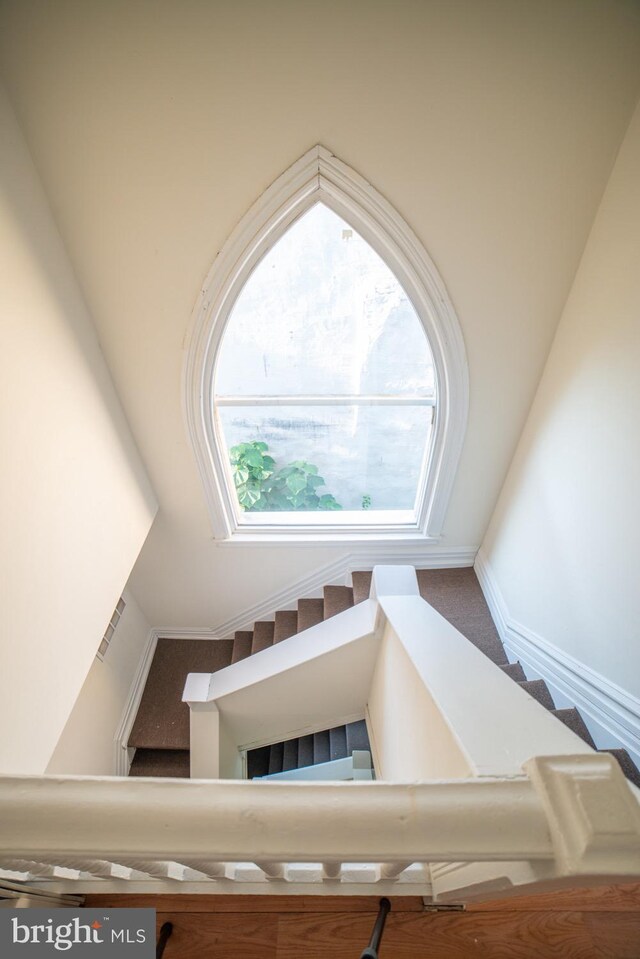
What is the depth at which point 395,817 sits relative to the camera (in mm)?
667

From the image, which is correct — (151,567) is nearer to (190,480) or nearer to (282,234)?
(190,480)

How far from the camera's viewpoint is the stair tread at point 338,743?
3207 mm

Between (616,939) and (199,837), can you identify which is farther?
(616,939)

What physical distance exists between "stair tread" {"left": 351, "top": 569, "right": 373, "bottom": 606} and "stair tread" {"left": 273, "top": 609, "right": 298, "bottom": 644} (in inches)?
21.8

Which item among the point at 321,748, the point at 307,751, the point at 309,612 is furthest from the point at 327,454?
the point at 307,751

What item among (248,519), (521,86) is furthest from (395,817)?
(248,519)

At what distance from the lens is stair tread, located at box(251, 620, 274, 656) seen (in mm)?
3281

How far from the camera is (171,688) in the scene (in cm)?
341

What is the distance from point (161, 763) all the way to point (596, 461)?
10.9 ft

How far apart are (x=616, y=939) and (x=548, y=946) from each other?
162 mm

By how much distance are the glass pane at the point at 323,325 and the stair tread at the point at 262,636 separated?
1861mm

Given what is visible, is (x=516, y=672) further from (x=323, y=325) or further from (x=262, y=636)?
(x=323, y=325)

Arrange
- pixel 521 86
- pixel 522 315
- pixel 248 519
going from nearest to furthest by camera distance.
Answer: pixel 521 86 < pixel 522 315 < pixel 248 519
